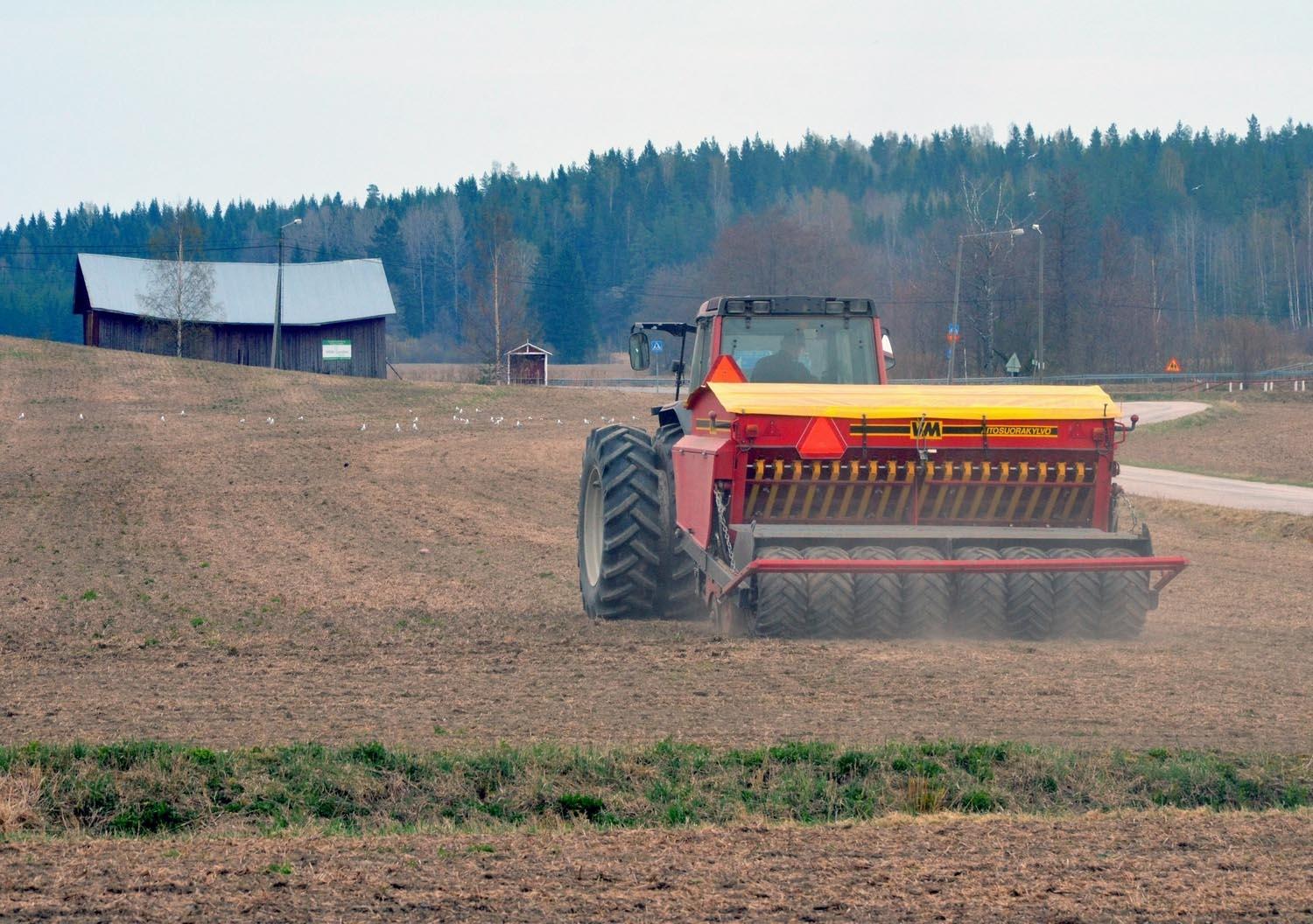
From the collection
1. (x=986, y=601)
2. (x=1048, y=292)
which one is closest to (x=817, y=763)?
(x=986, y=601)

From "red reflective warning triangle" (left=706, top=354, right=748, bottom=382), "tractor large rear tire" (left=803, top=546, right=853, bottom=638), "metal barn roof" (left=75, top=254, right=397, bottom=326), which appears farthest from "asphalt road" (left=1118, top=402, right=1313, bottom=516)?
"metal barn roof" (left=75, top=254, right=397, bottom=326)

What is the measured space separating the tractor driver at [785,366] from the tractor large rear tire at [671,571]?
95cm

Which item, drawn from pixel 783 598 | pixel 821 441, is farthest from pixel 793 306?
pixel 783 598

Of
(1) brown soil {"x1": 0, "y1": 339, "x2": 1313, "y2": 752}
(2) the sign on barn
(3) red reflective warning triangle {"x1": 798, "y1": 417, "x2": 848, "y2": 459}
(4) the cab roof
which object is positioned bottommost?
(1) brown soil {"x1": 0, "y1": 339, "x2": 1313, "y2": 752}

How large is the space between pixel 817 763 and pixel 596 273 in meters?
136

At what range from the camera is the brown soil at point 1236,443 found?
116 feet

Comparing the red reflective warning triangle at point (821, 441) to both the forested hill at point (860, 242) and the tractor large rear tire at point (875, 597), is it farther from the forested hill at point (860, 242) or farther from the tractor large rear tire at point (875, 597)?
the forested hill at point (860, 242)

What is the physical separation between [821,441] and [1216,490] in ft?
66.3

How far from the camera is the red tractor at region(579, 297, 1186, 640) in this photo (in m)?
9.98

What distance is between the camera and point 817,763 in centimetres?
700

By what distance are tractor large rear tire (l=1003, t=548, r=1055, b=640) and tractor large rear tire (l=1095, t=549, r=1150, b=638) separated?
0.40m

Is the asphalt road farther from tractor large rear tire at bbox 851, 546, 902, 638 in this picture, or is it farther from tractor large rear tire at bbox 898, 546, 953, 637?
tractor large rear tire at bbox 851, 546, 902, 638

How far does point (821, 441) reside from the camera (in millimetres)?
10469

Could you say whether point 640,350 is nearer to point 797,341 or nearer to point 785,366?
point 785,366
